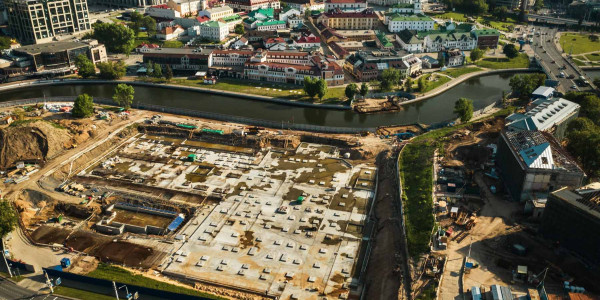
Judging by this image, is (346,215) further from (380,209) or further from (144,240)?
(144,240)

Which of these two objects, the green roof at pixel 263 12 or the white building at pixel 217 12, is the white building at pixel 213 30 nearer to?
the white building at pixel 217 12

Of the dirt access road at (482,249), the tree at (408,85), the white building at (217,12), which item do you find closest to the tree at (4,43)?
the white building at (217,12)

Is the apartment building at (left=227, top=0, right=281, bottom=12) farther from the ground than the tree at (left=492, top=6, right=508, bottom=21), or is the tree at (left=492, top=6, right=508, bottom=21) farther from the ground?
the apartment building at (left=227, top=0, right=281, bottom=12)

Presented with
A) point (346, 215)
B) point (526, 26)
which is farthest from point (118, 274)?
point (526, 26)

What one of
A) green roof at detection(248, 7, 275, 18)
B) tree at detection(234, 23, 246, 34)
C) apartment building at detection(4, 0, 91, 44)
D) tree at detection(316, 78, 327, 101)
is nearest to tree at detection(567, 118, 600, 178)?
tree at detection(316, 78, 327, 101)

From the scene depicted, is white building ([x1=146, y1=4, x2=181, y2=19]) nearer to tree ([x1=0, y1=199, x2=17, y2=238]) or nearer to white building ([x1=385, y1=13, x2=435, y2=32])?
white building ([x1=385, y1=13, x2=435, y2=32])

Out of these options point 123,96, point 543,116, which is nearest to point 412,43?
point 543,116
